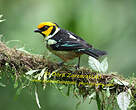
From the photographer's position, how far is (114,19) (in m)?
5.61

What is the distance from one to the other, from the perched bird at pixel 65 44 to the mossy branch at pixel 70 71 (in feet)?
1.10

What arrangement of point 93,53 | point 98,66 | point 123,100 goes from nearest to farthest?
point 123,100 < point 98,66 < point 93,53

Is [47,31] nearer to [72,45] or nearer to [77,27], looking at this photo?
[77,27]

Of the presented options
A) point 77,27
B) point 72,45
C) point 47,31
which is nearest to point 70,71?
point 72,45

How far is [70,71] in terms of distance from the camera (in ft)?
11.7

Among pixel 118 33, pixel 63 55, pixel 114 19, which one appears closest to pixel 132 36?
pixel 118 33

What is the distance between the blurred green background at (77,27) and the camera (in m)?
4.65

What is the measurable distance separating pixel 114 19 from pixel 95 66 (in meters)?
2.39

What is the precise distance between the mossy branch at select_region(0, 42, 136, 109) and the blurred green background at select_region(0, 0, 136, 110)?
3.45 ft

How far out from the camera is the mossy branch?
10.6ft

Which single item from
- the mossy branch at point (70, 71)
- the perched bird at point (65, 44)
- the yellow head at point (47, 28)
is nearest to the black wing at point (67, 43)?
the perched bird at point (65, 44)

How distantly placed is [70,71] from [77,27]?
120 cm

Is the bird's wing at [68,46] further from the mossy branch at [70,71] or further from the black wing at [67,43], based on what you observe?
the mossy branch at [70,71]

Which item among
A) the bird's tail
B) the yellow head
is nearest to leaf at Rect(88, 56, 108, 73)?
the bird's tail
